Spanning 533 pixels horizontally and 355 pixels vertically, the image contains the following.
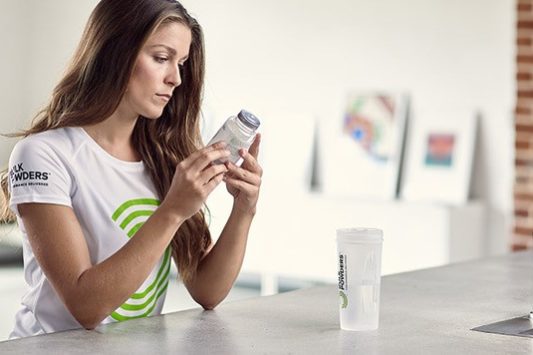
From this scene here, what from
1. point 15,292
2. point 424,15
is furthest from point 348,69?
point 15,292

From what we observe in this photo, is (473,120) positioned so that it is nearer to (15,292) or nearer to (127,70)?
(15,292)

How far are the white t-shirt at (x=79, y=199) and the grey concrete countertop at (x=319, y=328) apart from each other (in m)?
0.18

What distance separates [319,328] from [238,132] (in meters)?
0.38

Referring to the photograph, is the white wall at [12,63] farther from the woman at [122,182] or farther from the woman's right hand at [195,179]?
the woman's right hand at [195,179]

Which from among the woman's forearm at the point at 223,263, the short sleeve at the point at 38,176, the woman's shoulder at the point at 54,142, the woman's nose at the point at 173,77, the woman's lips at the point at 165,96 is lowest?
the woman's forearm at the point at 223,263

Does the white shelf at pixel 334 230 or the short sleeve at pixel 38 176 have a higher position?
the short sleeve at pixel 38 176

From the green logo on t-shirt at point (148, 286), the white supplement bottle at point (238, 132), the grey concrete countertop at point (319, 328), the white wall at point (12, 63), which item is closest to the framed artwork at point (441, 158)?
the white wall at point (12, 63)

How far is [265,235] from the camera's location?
6422 millimetres

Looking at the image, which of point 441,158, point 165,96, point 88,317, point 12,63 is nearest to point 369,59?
point 441,158

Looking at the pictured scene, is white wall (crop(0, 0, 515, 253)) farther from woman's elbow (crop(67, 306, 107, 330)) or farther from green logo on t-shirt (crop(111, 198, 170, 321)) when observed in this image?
woman's elbow (crop(67, 306, 107, 330))

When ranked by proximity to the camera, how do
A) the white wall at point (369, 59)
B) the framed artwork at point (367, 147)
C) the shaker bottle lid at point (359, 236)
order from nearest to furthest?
the shaker bottle lid at point (359, 236), the white wall at point (369, 59), the framed artwork at point (367, 147)

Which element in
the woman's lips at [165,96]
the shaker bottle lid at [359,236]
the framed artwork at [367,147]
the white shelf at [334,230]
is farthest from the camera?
the framed artwork at [367,147]

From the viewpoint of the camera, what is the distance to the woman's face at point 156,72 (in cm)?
207

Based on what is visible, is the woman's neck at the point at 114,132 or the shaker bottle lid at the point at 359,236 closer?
the shaker bottle lid at the point at 359,236
